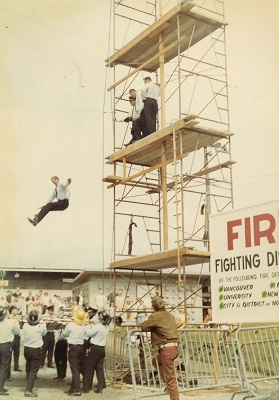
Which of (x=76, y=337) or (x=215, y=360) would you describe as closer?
(x=215, y=360)

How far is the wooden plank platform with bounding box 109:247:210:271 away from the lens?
41.1 feet

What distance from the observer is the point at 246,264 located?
268 inches

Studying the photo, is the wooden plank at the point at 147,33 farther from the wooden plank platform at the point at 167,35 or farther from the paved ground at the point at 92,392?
the paved ground at the point at 92,392

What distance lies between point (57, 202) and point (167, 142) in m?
3.39

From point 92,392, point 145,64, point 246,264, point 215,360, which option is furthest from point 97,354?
point 145,64

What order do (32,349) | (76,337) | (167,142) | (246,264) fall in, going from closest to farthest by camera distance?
(246,264) → (32,349) → (76,337) → (167,142)

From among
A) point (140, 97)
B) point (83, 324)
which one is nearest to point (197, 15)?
point (140, 97)

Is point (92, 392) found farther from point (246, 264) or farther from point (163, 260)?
point (246, 264)

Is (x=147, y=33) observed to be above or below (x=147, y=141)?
above

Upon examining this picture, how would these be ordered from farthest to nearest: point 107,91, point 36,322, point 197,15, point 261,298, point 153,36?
point 107,91 < point 153,36 < point 197,15 < point 36,322 < point 261,298

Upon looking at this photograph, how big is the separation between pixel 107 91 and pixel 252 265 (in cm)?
1093

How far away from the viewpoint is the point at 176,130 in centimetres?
1337

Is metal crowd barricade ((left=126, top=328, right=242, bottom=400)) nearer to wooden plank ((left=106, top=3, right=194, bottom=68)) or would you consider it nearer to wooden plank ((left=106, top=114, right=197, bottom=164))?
wooden plank ((left=106, top=114, right=197, bottom=164))

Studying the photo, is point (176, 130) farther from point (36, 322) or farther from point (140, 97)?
point (36, 322)
